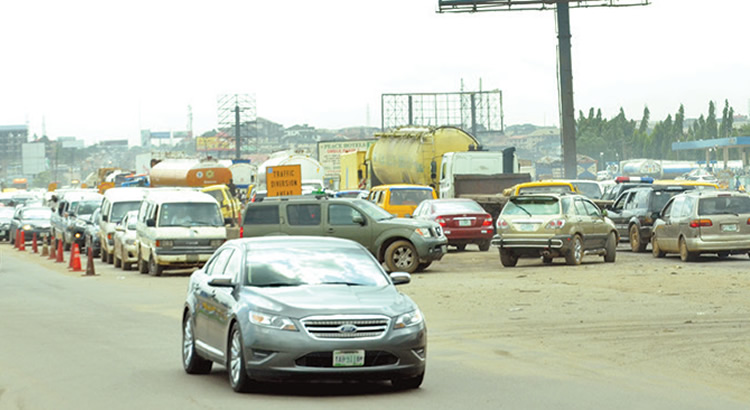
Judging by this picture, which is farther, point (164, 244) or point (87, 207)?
point (87, 207)

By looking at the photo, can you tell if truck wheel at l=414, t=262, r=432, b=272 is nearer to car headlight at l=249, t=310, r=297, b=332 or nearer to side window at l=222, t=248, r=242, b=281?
side window at l=222, t=248, r=242, b=281

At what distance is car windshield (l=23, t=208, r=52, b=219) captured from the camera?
5538cm

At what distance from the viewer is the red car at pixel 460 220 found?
36188 mm

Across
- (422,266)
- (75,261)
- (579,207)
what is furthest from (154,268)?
(579,207)

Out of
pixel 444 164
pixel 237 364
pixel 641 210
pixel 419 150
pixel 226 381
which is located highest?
pixel 419 150

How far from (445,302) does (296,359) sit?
1081 centimetres

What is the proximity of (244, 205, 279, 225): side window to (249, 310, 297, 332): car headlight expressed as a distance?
19.2 metres

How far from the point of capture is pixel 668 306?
18.8 meters

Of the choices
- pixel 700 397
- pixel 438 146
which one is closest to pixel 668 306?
pixel 700 397

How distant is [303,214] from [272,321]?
1938cm

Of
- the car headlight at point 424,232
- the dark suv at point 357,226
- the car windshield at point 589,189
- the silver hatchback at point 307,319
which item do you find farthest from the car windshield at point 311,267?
the car windshield at point 589,189

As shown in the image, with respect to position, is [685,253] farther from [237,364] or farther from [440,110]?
[440,110]

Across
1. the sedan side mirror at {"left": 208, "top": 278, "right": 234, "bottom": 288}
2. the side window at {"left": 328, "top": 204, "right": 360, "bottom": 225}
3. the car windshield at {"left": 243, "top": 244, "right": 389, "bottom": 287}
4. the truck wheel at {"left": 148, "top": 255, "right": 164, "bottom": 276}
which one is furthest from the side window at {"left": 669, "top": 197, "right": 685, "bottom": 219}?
the sedan side mirror at {"left": 208, "top": 278, "right": 234, "bottom": 288}

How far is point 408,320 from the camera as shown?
422 inches
